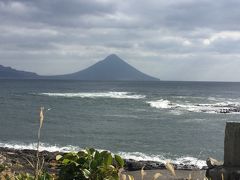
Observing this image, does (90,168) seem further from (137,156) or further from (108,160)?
(137,156)

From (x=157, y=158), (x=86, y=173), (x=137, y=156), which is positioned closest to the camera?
(x=86, y=173)

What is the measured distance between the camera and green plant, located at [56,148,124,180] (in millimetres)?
3648

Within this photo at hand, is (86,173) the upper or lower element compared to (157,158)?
upper

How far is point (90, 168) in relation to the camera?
145 inches

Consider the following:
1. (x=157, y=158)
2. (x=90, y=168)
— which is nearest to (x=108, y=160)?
(x=90, y=168)

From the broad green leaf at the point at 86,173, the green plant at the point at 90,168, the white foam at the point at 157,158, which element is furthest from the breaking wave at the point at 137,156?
the broad green leaf at the point at 86,173

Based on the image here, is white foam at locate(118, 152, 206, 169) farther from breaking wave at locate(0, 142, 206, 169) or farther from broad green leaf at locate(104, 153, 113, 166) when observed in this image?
broad green leaf at locate(104, 153, 113, 166)

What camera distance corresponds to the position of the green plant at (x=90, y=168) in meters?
3.65

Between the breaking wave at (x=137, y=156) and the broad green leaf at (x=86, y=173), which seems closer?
the broad green leaf at (x=86, y=173)

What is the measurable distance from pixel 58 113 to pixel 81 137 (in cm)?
1840

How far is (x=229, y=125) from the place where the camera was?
983cm

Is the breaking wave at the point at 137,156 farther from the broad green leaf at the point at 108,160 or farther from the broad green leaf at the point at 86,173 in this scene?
the broad green leaf at the point at 86,173

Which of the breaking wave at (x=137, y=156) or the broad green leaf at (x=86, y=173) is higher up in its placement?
the broad green leaf at (x=86, y=173)

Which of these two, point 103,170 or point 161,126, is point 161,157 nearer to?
point 161,126
